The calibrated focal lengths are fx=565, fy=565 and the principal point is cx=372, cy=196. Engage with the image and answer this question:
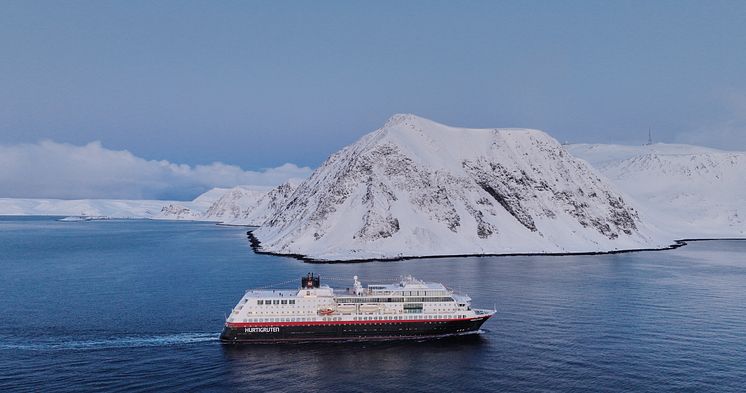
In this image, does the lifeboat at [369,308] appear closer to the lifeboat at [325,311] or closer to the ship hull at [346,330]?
the ship hull at [346,330]

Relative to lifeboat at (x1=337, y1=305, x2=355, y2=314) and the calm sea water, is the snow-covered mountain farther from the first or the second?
lifeboat at (x1=337, y1=305, x2=355, y2=314)

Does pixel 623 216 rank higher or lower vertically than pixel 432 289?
higher

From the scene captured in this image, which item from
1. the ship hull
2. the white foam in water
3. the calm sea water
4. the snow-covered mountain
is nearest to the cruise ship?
Result: the ship hull

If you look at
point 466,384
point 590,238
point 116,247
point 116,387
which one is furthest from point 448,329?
point 116,247

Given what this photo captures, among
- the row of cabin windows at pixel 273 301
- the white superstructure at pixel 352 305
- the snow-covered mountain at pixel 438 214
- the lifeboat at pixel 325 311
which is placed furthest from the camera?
the snow-covered mountain at pixel 438 214

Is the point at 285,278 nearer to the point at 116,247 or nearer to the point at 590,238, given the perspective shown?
the point at 116,247

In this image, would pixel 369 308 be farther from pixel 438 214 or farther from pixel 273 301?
pixel 438 214

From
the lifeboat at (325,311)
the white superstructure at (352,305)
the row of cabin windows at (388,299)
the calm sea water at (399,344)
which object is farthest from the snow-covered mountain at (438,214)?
the lifeboat at (325,311)
